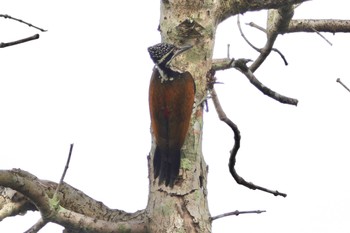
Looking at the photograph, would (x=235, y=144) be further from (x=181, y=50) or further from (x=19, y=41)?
(x=19, y=41)

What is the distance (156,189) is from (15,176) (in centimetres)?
96

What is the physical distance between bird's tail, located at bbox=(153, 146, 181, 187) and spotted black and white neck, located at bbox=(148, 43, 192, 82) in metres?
0.46

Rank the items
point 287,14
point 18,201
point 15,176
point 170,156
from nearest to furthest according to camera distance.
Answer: point 15,176, point 170,156, point 18,201, point 287,14

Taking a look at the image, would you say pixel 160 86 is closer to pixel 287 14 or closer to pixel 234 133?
pixel 234 133

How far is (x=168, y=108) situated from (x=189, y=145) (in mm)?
379

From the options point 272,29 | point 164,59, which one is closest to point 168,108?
point 164,59

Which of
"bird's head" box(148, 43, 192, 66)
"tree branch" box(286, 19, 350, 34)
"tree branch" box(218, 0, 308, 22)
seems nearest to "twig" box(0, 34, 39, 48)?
"bird's head" box(148, 43, 192, 66)

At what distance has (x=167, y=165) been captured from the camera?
4.56 metres

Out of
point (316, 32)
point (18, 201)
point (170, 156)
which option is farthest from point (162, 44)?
point (316, 32)

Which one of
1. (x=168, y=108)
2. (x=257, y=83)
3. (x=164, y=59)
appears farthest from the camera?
(x=257, y=83)

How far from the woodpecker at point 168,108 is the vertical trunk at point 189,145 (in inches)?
3.6

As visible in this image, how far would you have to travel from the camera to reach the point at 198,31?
4781 mm

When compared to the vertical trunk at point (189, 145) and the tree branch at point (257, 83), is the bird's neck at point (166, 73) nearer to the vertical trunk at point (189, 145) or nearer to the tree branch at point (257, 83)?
the vertical trunk at point (189, 145)

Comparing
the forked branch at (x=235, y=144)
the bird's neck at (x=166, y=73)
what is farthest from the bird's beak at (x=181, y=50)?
the forked branch at (x=235, y=144)
